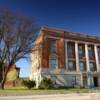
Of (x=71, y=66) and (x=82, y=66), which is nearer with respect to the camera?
(x=71, y=66)

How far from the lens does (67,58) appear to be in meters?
39.9

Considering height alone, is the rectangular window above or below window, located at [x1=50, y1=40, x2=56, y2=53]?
below

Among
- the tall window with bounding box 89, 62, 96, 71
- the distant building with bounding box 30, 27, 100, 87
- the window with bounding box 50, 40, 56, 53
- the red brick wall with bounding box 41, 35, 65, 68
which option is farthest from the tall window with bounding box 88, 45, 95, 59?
the window with bounding box 50, 40, 56, 53

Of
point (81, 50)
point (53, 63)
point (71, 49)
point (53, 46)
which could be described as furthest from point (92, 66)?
point (53, 46)

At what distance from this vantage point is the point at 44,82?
110 ft

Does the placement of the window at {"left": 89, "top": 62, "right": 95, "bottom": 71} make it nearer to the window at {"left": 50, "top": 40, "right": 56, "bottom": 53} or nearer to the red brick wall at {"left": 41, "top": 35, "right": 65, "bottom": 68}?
the red brick wall at {"left": 41, "top": 35, "right": 65, "bottom": 68}

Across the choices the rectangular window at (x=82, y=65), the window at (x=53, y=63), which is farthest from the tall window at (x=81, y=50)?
the window at (x=53, y=63)

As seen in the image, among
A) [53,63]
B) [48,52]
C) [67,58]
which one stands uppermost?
[48,52]

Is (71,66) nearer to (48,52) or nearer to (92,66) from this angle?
(92,66)

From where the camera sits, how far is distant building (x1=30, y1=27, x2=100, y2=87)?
123ft

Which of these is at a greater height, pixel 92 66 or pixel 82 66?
pixel 92 66

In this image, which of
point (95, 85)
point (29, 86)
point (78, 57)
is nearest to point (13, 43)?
point (29, 86)

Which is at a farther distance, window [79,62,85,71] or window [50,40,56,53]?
window [79,62,85,71]

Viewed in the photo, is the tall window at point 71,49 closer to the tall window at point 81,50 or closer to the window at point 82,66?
the tall window at point 81,50
